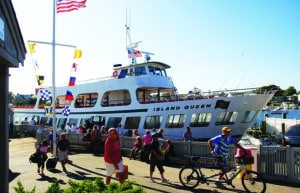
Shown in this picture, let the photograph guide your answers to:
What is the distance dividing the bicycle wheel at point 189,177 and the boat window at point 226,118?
1124 cm

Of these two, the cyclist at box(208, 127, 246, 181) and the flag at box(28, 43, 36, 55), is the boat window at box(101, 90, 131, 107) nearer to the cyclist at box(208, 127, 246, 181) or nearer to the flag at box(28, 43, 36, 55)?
the flag at box(28, 43, 36, 55)

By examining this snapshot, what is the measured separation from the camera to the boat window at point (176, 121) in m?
21.7

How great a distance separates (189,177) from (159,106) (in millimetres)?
12711

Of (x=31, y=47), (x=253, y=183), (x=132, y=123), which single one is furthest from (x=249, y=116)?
(x=31, y=47)

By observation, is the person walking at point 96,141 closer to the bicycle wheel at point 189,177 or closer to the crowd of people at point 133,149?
the crowd of people at point 133,149

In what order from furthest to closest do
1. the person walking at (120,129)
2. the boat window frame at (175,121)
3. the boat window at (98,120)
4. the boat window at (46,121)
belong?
the boat window at (46,121) → the boat window at (98,120) → the person walking at (120,129) → the boat window frame at (175,121)

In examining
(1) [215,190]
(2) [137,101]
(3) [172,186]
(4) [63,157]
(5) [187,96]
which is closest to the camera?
(1) [215,190]

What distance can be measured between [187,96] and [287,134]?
6.34 m

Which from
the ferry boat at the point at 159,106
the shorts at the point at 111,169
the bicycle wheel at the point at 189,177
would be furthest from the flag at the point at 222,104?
the shorts at the point at 111,169

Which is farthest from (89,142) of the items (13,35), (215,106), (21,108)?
(21,108)

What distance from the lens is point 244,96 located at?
20.8 metres

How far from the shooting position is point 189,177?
10.0 metres

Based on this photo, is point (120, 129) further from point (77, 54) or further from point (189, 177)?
point (189, 177)

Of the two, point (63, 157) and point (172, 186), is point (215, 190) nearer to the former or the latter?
point (172, 186)
